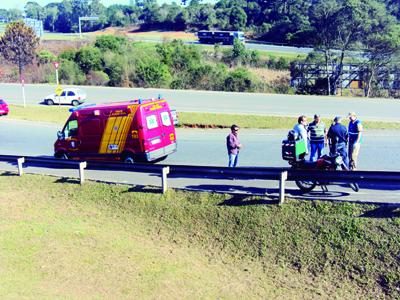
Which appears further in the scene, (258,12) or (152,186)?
(258,12)

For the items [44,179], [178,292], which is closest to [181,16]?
[44,179]

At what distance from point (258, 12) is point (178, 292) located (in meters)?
83.3

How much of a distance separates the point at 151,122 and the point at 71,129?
3.12 m

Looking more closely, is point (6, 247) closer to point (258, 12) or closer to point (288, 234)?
point (288, 234)

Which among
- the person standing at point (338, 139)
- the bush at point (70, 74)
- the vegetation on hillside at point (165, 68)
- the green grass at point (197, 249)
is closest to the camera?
the green grass at point (197, 249)

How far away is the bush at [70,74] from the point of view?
48.0 m

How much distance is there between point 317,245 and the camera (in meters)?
9.58

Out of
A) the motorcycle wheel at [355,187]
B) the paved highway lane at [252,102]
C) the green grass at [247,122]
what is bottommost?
the paved highway lane at [252,102]

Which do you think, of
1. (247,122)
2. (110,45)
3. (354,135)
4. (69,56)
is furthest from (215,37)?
(354,135)

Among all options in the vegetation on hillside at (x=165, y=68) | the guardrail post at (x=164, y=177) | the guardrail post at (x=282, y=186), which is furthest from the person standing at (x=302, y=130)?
the vegetation on hillside at (x=165, y=68)

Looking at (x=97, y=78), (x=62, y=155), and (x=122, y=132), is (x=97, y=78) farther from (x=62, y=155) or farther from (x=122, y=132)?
(x=122, y=132)

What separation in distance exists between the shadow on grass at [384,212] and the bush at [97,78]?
133 ft

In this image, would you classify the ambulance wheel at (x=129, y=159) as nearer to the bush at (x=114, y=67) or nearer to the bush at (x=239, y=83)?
the bush at (x=239, y=83)

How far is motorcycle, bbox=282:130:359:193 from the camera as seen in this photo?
36.3 ft
